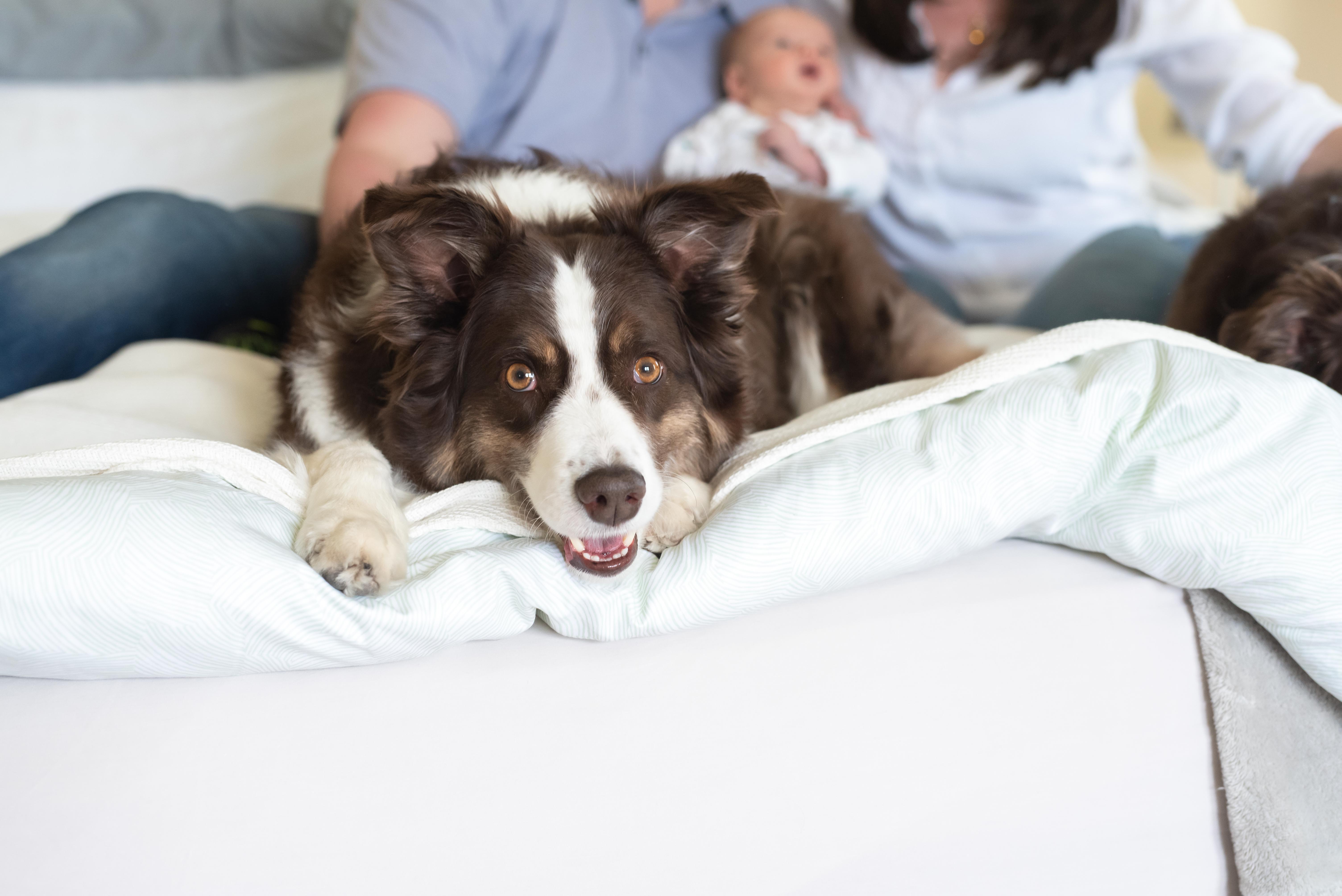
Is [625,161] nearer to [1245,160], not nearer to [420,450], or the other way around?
[420,450]

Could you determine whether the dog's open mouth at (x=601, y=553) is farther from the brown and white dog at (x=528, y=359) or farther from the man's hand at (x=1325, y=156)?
the man's hand at (x=1325, y=156)

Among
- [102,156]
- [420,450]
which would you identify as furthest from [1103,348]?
[102,156]

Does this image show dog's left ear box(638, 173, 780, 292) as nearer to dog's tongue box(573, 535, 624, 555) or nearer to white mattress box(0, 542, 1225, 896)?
dog's tongue box(573, 535, 624, 555)

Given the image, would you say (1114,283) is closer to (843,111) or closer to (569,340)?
(843,111)

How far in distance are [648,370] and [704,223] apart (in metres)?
0.31

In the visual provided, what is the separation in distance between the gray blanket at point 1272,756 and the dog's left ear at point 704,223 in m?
1.06

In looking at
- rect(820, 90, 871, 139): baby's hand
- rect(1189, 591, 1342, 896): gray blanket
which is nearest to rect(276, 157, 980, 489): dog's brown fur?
rect(1189, 591, 1342, 896): gray blanket

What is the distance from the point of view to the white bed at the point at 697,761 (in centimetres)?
129

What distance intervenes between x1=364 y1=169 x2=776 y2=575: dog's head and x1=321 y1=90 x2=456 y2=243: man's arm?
80cm

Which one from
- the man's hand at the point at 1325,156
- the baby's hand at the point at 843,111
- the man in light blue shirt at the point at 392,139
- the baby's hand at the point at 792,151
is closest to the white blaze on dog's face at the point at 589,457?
the man in light blue shirt at the point at 392,139

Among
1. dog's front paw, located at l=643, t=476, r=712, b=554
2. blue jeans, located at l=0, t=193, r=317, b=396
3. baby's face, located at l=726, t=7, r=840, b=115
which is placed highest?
baby's face, located at l=726, t=7, r=840, b=115

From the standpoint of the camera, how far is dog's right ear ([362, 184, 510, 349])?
162 centimetres

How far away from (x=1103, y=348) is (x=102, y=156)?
4.00m

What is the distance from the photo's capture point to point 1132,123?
3402mm
